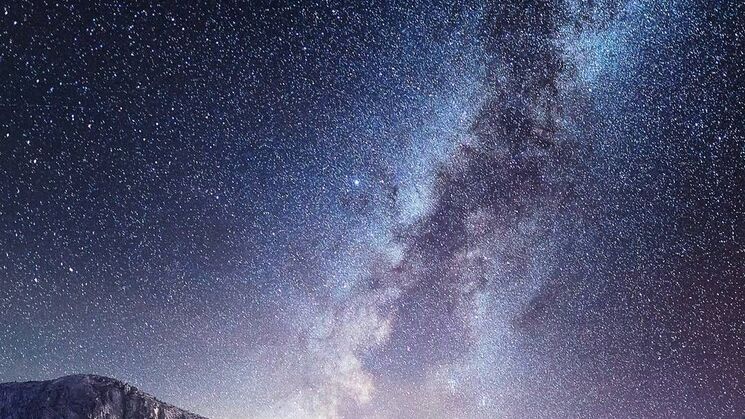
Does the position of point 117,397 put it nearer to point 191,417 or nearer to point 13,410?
point 13,410

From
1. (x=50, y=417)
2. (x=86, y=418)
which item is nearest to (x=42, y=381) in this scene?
(x=50, y=417)

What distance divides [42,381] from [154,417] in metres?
6.66

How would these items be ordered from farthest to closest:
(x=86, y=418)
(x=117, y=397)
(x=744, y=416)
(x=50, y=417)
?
(x=744, y=416) < (x=117, y=397) < (x=50, y=417) < (x=86, y=418)

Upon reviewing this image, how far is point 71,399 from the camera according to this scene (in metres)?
21.9

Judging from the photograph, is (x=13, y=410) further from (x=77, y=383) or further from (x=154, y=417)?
(x=154, y=417)

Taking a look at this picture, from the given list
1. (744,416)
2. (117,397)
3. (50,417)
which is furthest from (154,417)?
(744,416)

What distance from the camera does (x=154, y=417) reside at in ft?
93.0

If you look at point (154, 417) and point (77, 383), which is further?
point (154, 417)

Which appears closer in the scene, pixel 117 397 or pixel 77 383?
pixel 77 383

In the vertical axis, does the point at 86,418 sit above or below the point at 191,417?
below

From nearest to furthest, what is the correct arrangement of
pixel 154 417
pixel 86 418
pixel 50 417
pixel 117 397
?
pixel 86 418
pixel 50 417
pixel 117 397
pixel 154 417

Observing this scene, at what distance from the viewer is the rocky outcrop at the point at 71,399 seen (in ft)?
71.7

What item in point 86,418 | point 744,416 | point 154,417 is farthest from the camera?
point 744,416

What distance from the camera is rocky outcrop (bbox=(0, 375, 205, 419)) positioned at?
2184cm
